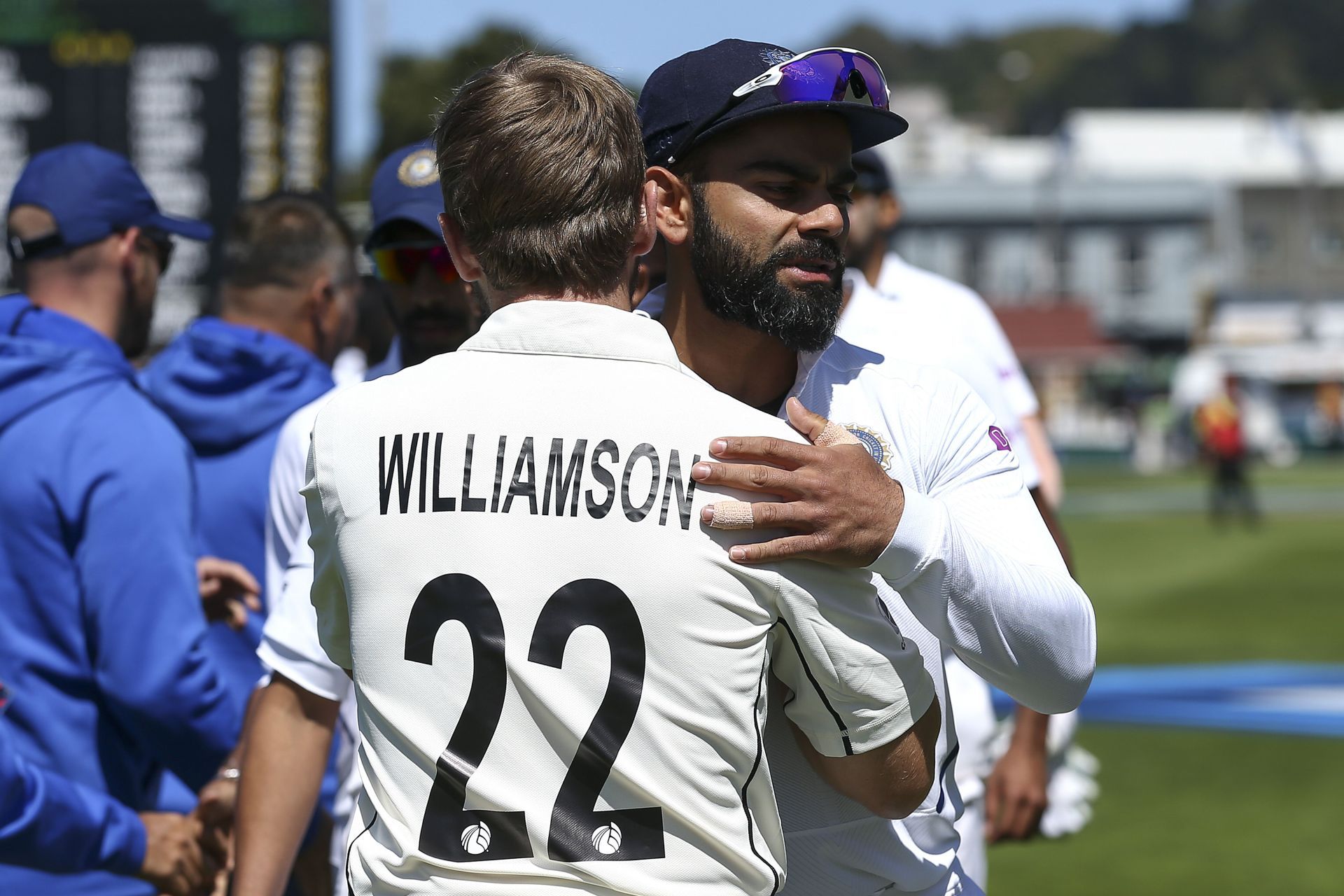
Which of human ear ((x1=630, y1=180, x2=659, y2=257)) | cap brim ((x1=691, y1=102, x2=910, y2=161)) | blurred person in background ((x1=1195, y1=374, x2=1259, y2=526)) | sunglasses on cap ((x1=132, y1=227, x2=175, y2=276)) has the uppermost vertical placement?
cap brim ((x1=691, y1=102, x2=910, y2=161))

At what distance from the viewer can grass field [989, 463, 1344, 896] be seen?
6.99m

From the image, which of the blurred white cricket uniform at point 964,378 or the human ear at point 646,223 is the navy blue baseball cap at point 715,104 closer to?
the human ear at point 646,223

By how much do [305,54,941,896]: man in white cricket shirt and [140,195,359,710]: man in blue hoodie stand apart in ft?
6.79

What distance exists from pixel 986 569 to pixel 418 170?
1906 mm

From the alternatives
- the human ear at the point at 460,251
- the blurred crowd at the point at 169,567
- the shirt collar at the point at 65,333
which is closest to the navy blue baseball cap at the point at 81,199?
the blurred crowd at the point at 169,567

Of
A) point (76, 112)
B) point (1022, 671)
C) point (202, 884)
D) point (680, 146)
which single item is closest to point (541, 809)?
point (1022, 671)

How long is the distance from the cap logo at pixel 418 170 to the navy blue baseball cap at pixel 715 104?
1.02 meters

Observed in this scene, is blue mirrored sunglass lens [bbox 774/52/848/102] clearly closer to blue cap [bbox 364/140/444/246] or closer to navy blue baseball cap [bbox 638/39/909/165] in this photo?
navy blue baseball cap [bbox 638/39/909/165]

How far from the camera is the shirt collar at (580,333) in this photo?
78.7 inches

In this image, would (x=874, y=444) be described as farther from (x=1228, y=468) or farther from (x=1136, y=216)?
(x=1136, y=216)

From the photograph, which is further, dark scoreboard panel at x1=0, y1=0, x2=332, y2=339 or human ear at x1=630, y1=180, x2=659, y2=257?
dark scoreboard panel at x1=0, y1=0, x2=332, y2=339

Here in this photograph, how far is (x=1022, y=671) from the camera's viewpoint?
2.20 m

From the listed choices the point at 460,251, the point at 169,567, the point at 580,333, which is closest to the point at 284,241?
the point at 169,567

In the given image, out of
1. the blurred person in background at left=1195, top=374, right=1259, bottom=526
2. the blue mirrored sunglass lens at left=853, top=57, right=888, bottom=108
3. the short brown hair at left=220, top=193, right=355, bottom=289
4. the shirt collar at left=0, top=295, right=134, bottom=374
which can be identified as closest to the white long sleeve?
the blue mirrored sunglass lens at left=853, top=57, right=888, bottom=108
